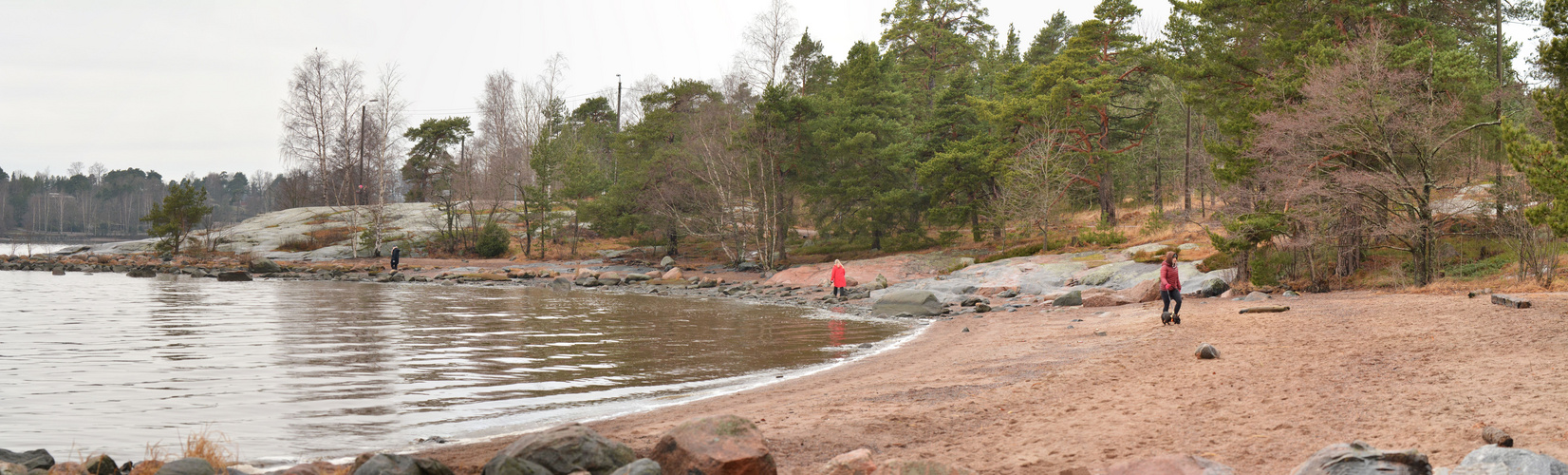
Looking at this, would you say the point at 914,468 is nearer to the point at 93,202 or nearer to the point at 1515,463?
the point at 1515,463

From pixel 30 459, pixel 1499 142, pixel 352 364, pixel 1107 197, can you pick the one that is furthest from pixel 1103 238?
pixel 30 459

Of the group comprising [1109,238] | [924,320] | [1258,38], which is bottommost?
[924,320]

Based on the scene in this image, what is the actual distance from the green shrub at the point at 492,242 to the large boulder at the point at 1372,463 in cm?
5500

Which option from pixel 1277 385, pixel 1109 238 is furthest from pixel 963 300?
pixel 1277 385

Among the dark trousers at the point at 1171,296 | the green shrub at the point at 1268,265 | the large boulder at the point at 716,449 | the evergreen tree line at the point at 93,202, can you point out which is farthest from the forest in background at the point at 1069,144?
the evergreen tree line at the point at 93,202

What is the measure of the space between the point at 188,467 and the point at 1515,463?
28.4ft

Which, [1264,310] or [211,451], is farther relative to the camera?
[1264,310]

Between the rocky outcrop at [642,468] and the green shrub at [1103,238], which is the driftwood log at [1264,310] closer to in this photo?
the rocky outcrop at [642,468]

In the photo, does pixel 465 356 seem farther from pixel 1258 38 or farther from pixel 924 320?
pixel 1258 38

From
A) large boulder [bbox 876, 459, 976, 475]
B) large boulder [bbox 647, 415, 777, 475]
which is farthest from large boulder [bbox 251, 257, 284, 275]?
large boulder [bbox 876, 459, 976, 475]

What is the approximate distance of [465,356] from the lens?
15.1m

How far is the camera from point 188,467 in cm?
622

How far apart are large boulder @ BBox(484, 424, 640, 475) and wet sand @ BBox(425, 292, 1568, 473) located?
0.83 m

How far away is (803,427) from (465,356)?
9.13 metres
